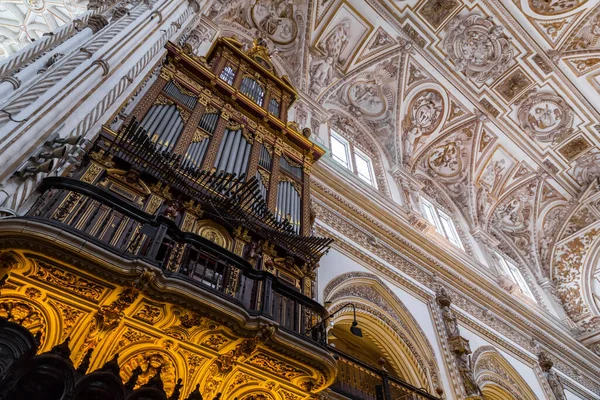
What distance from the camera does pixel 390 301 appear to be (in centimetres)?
818

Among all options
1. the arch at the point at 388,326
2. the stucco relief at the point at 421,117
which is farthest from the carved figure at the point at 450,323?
the stucco relief at the point at 421,117

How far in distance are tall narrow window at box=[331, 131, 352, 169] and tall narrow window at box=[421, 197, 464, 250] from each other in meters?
3.14

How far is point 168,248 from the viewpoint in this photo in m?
3.73

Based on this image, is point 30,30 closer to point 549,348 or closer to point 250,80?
point 250,80

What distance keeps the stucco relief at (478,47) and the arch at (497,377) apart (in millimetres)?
10333

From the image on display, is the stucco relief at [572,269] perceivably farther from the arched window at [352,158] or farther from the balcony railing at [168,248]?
the balcony railing at [168,248]

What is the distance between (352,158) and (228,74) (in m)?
5.18

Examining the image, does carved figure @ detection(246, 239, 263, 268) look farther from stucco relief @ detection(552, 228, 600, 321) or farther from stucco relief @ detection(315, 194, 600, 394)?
stucco relief @ detection(552, 228, 600, 321)

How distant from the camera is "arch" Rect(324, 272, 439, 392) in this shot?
23.7 ft

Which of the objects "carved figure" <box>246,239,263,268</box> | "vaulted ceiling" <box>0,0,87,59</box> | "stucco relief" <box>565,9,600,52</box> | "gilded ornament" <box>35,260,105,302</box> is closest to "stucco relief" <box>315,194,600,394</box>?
"carved figure" <box>246,239,263,268</box>

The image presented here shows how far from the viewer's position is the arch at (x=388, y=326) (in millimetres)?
7237

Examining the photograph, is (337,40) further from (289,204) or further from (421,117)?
(289,204)

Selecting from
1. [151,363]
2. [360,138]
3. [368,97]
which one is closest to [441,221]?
[360,138]

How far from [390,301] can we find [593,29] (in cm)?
1346
